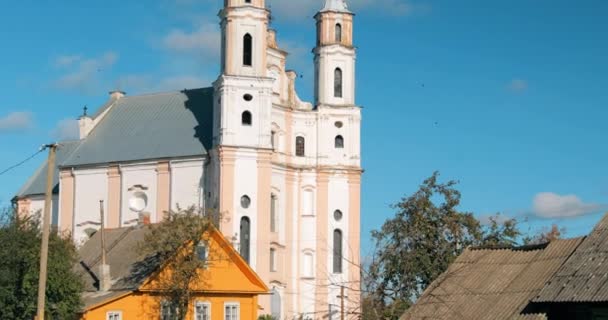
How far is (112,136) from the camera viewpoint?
81.1 meters

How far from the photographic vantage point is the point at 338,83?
263ft

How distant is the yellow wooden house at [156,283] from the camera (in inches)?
1870

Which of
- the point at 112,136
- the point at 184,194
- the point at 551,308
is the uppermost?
the point at 112,136

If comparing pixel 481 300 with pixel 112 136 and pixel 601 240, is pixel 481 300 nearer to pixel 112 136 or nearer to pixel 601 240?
pixel 601 240

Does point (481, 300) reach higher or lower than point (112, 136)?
lower

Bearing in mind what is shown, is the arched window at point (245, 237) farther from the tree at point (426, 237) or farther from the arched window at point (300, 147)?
the tree at point (426, 237)

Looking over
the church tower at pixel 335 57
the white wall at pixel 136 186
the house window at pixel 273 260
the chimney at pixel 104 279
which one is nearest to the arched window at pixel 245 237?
the house window at pixel 273 260

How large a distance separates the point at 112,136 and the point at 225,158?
45.1ft

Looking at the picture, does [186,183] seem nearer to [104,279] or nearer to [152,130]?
[152,130]

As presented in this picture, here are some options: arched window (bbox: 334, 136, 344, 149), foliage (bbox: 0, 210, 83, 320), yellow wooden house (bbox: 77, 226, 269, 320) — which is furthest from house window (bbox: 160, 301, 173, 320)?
arched window (bbox: 334, 136, 344, 149)

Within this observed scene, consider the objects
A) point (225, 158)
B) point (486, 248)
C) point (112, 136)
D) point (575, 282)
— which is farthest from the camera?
point (112, 136)

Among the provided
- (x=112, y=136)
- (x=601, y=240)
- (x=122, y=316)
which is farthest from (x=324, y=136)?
(x=601, y=240)

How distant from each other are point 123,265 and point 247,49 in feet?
86.2

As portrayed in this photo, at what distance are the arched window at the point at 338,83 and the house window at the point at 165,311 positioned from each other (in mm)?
33407
